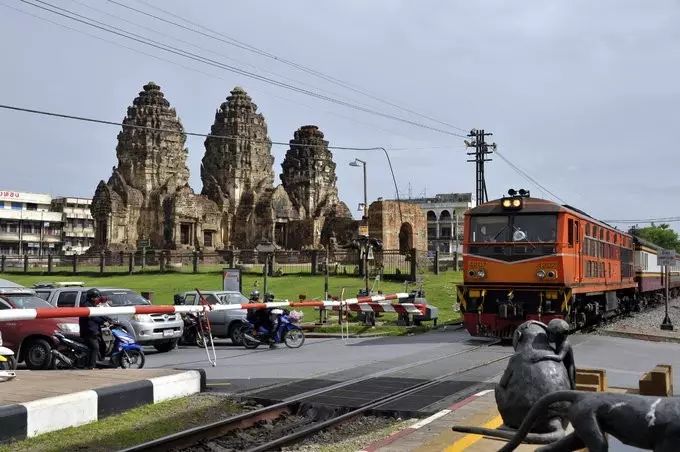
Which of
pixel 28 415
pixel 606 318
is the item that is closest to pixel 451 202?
pixel 606 318

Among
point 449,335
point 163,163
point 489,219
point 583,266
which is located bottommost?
point 449,335

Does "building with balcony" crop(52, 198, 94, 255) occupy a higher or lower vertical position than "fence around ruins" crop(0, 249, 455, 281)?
higher

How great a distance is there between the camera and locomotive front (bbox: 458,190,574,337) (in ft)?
51.5

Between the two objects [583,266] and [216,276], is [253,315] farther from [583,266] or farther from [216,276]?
[216,276]

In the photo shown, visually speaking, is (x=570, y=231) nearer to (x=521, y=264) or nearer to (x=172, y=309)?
(x=521, y=264)

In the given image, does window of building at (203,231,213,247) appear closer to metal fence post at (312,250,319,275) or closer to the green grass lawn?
the green grass lawn

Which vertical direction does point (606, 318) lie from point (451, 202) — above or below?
below

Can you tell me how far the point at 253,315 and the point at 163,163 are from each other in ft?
188

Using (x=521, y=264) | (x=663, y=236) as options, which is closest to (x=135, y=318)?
(x=521, y=264)

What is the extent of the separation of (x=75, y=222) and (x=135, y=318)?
9343cm

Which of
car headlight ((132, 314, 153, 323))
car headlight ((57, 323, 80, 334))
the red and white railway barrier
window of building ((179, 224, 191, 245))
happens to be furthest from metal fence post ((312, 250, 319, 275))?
car headlight ((57, 323, 80, 334))

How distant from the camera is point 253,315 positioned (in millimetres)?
16844

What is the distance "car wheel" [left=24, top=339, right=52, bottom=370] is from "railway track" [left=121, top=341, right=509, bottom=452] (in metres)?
5.26

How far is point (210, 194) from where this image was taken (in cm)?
7375
